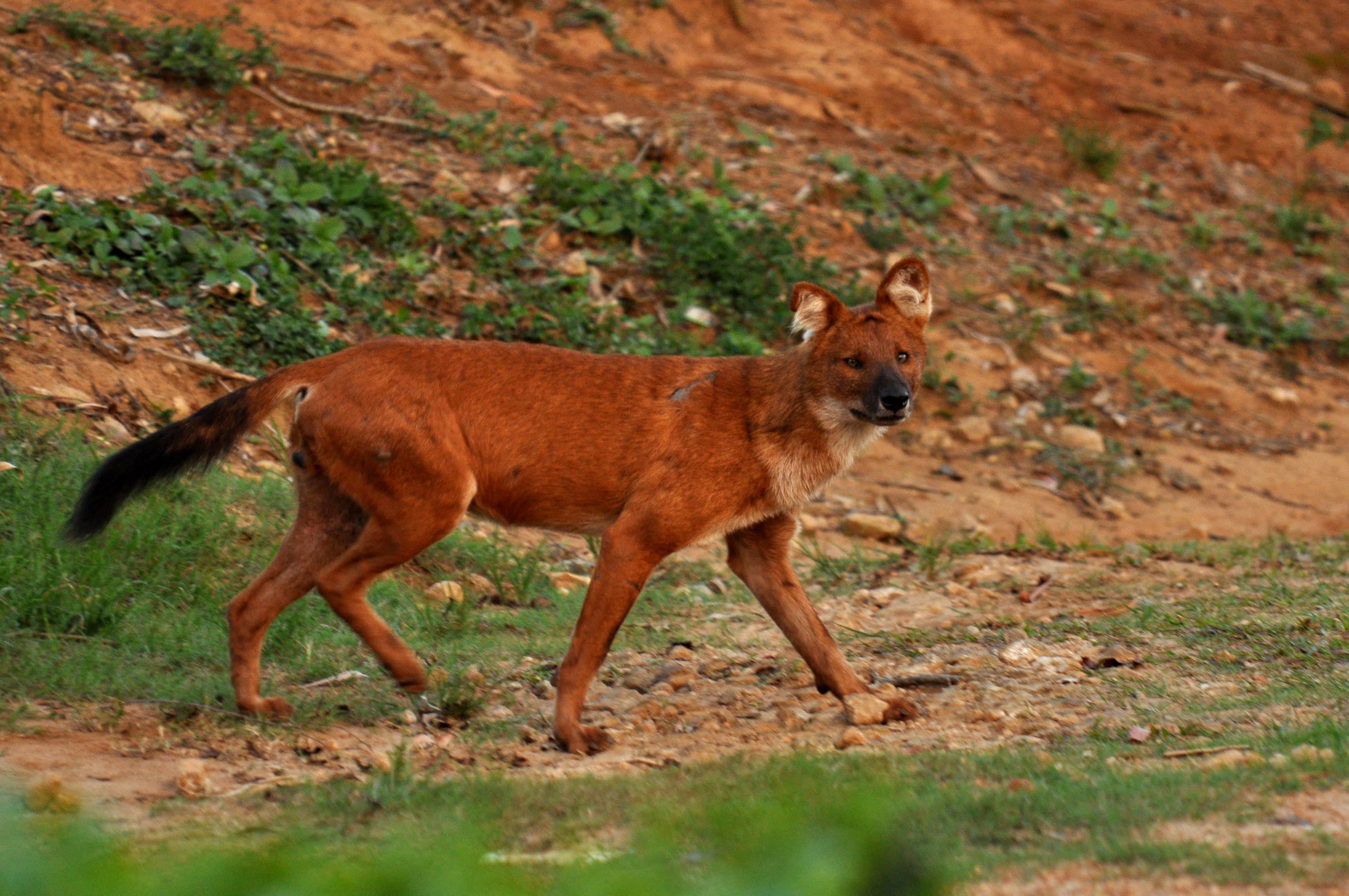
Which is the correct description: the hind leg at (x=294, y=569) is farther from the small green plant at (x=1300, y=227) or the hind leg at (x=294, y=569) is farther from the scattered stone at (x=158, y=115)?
the small green plant at (x=1300, y=227)

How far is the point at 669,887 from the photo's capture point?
1.38 meters

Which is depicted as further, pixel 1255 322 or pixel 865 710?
pixel 1255 322

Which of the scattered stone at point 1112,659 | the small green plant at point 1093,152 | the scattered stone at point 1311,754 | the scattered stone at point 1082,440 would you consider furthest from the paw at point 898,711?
the small green plant at point 1093,152

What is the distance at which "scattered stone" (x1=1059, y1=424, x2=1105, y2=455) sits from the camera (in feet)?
33.0

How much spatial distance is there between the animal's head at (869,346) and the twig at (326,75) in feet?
22.3

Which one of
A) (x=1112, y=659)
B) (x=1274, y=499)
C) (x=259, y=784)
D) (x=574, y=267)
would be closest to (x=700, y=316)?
(x=574, y=267)

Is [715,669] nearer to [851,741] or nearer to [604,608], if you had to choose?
[604,608]

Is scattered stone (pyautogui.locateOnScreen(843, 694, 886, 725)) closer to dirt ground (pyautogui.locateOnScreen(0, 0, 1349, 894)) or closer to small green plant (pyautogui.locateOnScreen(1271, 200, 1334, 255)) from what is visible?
dirt ground (pyautogui.locateOnScreen(0, 0, 1349, 894))

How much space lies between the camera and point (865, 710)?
179 inches

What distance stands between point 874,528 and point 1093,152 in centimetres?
717

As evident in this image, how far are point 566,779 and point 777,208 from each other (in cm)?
819

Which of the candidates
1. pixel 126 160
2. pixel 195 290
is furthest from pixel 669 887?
pixel 126 160

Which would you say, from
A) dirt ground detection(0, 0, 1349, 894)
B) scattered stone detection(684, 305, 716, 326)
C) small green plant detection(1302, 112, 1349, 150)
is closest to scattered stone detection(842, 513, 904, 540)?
dirt ground detection(0, 0, 1349, 894)

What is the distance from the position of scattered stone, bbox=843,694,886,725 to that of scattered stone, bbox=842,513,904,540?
12.4 feet
